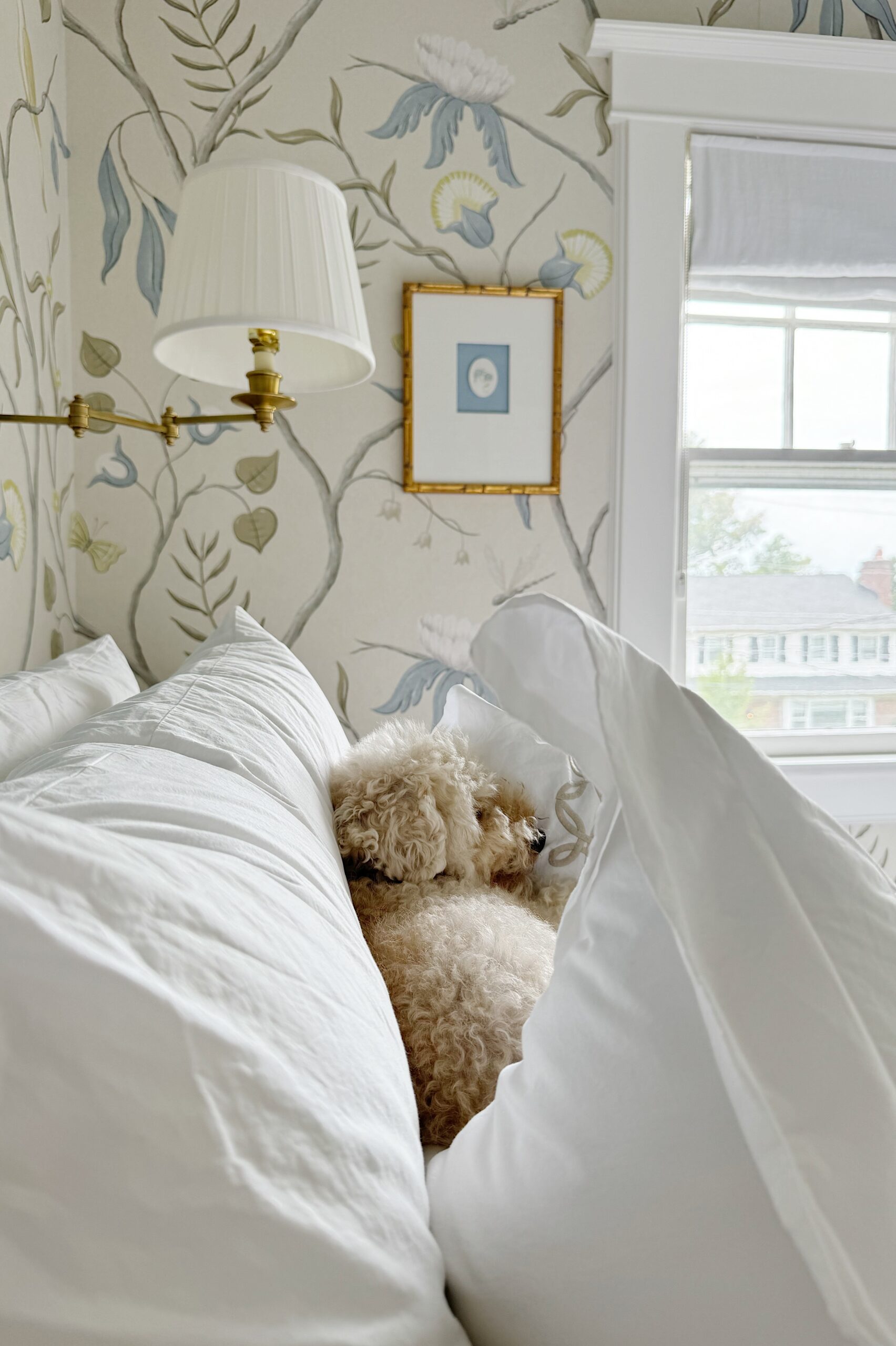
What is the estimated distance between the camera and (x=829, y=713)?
7.84 feet

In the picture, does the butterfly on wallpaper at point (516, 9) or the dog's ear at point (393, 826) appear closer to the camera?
the dog's ear at point (393, 826)

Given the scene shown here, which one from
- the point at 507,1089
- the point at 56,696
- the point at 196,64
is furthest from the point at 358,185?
the point at 507,1089

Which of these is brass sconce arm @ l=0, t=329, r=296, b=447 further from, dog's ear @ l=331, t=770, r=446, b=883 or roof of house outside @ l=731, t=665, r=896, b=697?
roof of house outside @ l=731, t=665, r=896, b=697

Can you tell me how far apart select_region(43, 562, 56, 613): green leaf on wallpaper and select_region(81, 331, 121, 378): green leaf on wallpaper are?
47cm

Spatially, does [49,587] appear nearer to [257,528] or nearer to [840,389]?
[257,528]

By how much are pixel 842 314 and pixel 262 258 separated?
1.79 meters

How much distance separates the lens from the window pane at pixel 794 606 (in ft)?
7.57

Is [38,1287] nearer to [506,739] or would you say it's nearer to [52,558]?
[506,739]

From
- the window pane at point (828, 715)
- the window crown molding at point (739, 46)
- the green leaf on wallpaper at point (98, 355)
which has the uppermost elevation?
the window crown molding at point (739, 46)

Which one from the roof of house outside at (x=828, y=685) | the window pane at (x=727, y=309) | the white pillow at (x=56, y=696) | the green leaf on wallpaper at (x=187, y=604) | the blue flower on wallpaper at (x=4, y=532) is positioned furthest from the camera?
the roof of house outside at (x=828, y=685)

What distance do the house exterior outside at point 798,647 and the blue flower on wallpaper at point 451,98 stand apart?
1.16m

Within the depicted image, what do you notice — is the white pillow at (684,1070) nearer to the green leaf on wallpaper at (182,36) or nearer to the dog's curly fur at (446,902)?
the dog's curly fur at (446,902)

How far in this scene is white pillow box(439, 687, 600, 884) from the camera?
1089 mm

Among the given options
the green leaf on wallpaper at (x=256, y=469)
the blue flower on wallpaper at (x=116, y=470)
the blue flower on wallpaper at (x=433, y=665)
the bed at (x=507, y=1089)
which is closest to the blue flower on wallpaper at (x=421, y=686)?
the blue flower on wallpaper at (x=433, y=665)
